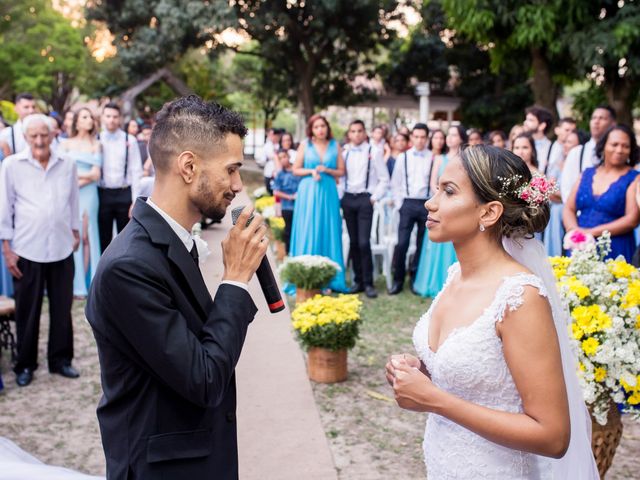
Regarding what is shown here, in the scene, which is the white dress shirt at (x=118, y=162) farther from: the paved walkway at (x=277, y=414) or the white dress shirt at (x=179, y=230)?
the white dress shirt at (x=179, y=230)

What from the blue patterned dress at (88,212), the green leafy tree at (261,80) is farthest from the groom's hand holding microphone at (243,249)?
the green leafy tree at (261,80)

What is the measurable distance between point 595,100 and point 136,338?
18.7 metres

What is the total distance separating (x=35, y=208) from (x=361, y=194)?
446 centimetres

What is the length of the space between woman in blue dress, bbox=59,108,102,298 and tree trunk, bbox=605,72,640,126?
11558mm

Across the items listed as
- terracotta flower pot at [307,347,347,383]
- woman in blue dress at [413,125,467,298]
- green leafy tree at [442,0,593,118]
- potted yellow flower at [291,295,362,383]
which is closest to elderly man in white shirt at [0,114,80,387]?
potted yellow flower at [291,295,362,383]

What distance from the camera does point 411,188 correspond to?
29.8 ft

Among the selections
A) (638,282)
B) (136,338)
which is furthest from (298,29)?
(136,338)

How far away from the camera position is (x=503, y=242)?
8.70 feet

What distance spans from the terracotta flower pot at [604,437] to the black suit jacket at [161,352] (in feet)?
7.62

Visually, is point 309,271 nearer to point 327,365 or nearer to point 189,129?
point 327,365

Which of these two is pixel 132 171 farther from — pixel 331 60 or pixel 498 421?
pixel 331 60

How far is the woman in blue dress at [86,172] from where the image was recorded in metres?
8.40

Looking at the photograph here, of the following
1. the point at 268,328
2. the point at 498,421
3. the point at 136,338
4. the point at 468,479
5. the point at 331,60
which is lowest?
the point at 268,328

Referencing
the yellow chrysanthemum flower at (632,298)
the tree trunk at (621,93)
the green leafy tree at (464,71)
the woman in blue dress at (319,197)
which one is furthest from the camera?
the green leafy tree at (464,71)
